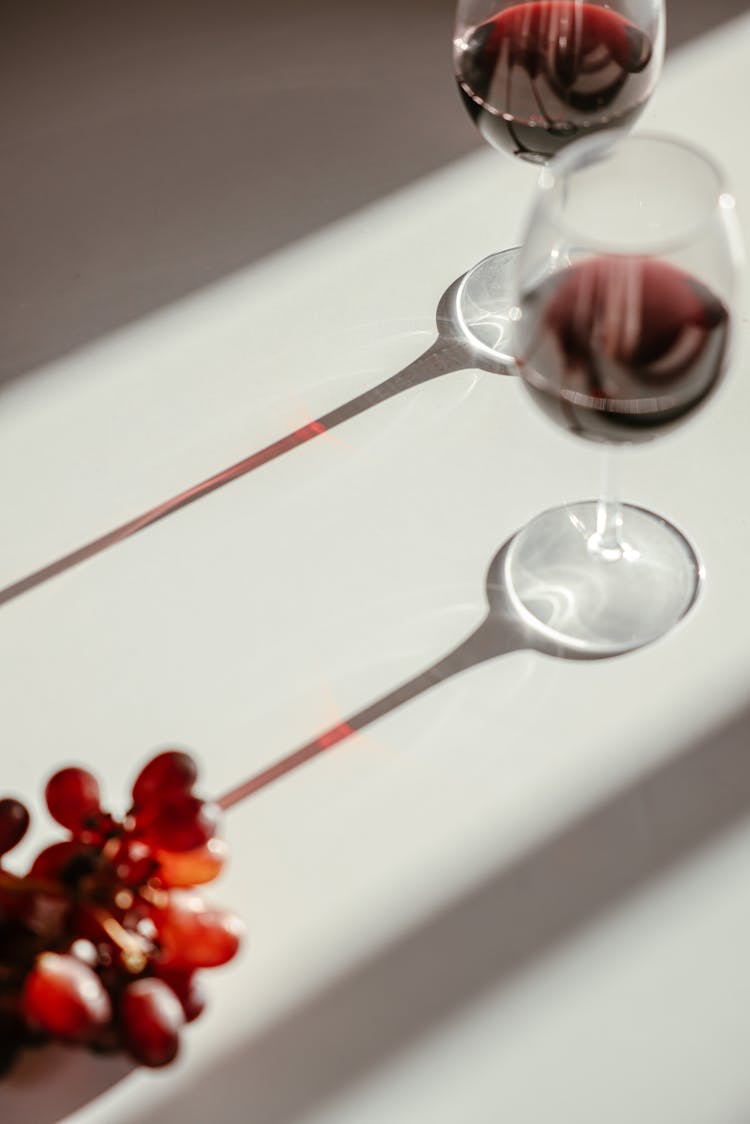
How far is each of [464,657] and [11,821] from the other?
0.28m

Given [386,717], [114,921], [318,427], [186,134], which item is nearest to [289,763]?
[386,717]

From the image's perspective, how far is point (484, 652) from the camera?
0.83 metres

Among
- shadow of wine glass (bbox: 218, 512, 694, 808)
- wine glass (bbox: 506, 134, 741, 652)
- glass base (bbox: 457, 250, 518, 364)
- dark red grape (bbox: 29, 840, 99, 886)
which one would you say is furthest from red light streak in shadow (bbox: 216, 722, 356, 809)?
glass base (bbox: 457, 250, 518, 364)

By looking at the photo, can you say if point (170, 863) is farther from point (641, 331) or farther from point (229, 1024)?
point (641, 331)

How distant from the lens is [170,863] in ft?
2.26

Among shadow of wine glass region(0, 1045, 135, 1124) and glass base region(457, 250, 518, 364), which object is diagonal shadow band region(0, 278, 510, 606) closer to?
glass base region(457, 250, 518, 364)

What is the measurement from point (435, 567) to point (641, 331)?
223mm

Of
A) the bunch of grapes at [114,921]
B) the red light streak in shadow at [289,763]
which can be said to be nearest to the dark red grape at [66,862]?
the bunch of grapes at [114,921]

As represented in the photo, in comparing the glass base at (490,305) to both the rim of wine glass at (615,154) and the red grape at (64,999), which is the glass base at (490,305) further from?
the red grape at (64,999)

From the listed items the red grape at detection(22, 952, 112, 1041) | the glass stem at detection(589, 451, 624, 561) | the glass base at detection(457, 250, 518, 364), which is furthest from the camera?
the glass base at detection(457, 250, 518, 364)

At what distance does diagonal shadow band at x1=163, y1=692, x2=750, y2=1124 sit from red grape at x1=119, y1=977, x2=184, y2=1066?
0.05 metres

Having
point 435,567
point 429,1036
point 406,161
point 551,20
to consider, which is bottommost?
point 429,1036

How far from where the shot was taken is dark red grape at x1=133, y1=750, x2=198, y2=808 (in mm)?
692

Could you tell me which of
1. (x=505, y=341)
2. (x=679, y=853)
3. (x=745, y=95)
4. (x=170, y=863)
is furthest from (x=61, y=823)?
(x=745, y=95)
